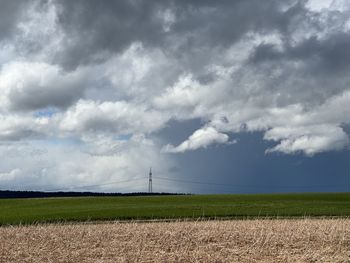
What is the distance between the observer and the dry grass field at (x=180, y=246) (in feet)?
71.4

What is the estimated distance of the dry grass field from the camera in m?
21.8

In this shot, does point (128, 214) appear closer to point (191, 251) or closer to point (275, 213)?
point (275, 213)

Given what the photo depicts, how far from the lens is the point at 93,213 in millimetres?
57156

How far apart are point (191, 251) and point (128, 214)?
3354 cm

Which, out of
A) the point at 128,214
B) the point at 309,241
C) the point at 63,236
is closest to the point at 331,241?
the point at 309,241

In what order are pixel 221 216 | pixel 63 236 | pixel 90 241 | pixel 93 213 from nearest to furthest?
1. pixel 90 241
2. pixel 63 236
3. pixel 221 216
4. pixel 93 213

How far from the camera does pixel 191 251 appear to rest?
2320 cm

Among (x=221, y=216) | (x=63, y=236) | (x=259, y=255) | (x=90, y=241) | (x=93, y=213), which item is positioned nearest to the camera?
(x=259, y=255)

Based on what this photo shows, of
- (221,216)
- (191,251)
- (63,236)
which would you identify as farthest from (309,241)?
(221,216)

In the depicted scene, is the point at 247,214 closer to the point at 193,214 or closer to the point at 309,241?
the point at 193,214

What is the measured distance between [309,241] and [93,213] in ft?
113

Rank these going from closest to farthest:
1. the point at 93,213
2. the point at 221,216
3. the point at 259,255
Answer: the point at 259,255 < the point at 221,216 < the point at 93,213

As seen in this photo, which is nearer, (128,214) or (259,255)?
(259,255)

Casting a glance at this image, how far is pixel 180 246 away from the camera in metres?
24.5
